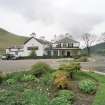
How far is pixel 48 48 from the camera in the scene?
85.2 meters

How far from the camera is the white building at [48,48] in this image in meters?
82.8

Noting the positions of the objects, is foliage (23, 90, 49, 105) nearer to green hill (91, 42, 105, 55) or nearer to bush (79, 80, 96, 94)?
bush (79, 80, 96, 94)

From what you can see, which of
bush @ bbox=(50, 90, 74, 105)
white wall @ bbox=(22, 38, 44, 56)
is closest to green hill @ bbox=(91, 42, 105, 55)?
white wall @ bbox=(22, 38, 44, 56)

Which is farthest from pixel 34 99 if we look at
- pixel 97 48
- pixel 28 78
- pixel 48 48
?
pixel 97 48

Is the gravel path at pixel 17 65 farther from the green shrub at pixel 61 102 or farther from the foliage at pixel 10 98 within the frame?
the green shrub at pixel 61 102

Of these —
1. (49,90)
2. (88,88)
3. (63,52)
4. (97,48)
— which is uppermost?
(97,48)

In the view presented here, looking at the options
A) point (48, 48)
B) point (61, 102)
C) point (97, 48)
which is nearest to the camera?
point (61, 102)

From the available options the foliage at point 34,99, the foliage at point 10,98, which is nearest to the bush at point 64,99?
the foliage at point 34,99

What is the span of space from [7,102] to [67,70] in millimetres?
9274

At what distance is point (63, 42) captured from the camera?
88.5 metres

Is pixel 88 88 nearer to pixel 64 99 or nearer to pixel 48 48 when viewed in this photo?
pixel 64 99

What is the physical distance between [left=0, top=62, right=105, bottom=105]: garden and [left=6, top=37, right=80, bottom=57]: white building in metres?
59.5

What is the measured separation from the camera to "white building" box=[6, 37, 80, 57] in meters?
82.8

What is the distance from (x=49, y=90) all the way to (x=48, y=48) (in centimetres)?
6874
